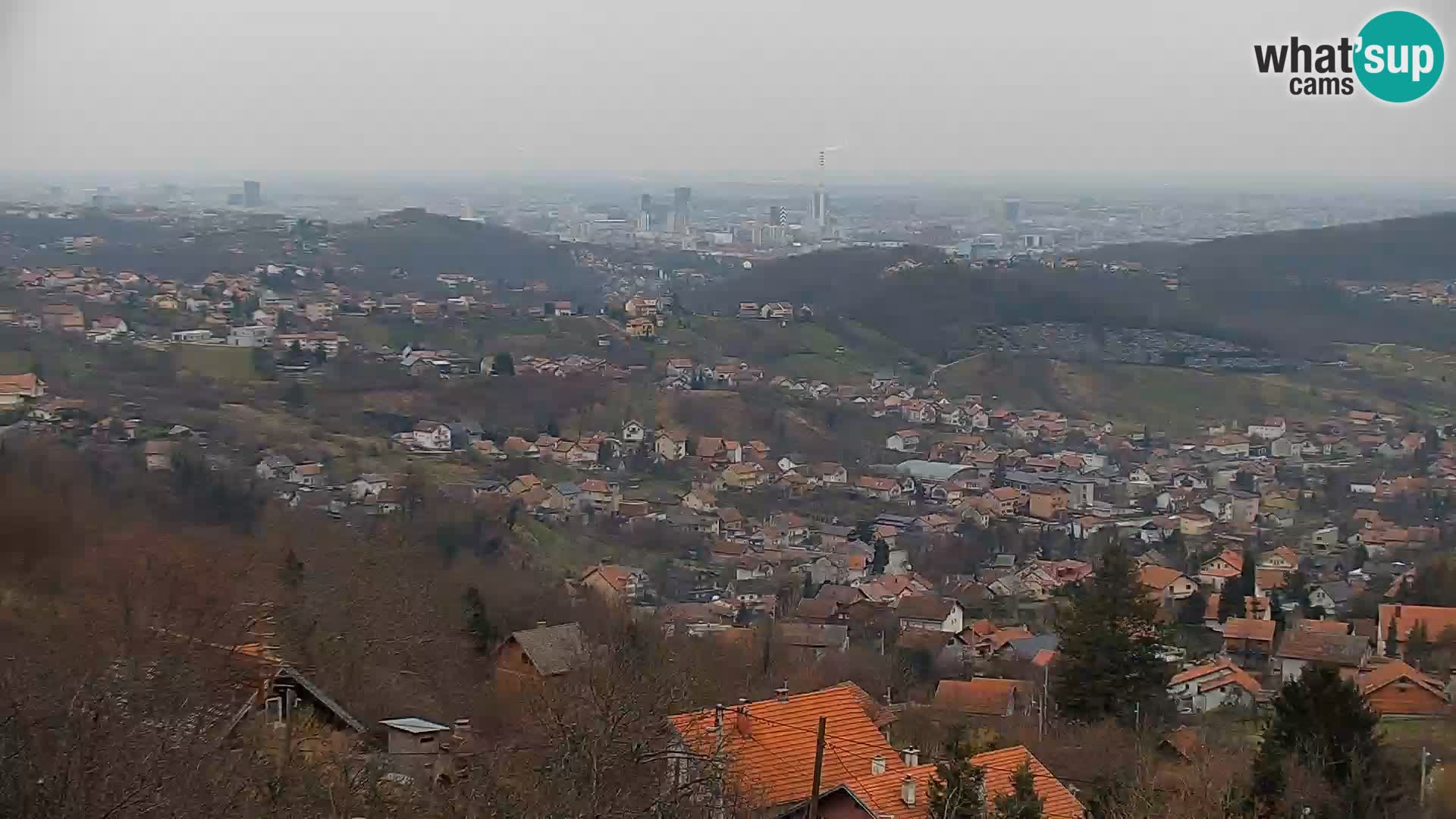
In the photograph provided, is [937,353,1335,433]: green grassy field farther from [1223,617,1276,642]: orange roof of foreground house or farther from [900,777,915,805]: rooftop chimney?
[900,777,915,805]: rooftop chimney

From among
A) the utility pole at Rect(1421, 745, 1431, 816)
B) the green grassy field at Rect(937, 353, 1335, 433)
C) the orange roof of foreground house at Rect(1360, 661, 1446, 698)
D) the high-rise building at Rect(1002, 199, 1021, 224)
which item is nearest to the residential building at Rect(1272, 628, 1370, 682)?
the orange roof of foreground house at Rect(1360, 661, 1446, 698)

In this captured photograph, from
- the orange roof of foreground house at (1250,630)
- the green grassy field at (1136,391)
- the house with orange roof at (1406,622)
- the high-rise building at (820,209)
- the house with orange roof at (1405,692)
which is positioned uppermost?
the high-rise building at (820,209)

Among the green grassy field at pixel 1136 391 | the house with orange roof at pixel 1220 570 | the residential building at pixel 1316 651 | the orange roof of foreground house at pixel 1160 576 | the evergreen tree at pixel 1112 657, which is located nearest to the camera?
the evergreen tree at pixel 1112 657

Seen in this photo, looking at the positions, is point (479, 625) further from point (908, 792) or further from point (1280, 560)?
point (1280, 560)

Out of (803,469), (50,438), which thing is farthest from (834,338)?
(50,438)

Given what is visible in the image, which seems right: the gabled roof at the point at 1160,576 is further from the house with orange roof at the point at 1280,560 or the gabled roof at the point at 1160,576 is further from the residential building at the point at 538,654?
the residential building at the point at 538,654

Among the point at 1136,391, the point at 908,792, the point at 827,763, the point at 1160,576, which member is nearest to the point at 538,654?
the point at 827,763

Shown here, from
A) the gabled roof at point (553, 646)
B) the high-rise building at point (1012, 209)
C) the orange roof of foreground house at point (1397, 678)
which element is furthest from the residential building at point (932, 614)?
the high-rise building at point (1012, 209)
